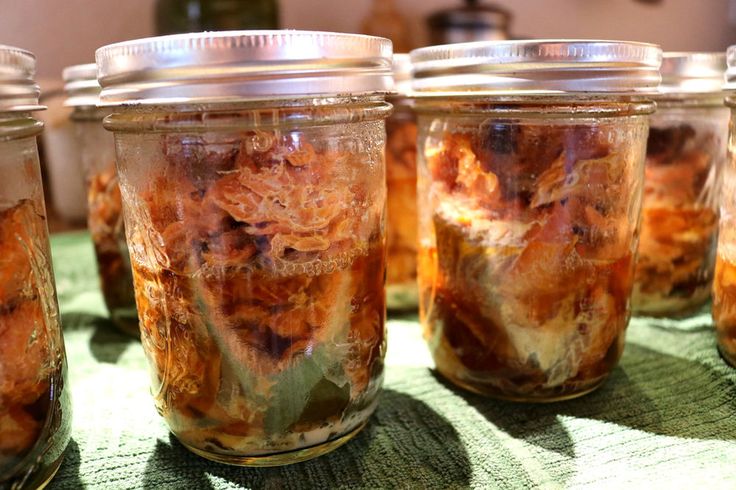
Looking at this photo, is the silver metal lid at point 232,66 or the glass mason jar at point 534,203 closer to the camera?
the silver metal lid at point 232,66

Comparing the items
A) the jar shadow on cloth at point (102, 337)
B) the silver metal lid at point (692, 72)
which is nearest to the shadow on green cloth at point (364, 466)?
the jar shadow on cloth at point (102, 337)

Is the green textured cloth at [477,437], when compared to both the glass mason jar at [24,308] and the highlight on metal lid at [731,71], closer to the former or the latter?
the glass mason jar at [24,308]

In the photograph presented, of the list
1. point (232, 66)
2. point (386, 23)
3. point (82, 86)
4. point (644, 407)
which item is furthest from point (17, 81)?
point (386, 23)

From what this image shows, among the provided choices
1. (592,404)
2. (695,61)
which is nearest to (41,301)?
(592,404)

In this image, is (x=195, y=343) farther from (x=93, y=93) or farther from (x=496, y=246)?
(x=93, y=93)

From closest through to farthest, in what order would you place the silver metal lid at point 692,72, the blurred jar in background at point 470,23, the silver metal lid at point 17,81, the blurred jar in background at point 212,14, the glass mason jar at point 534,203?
the silver metal lid at point 17,81
the glass mason jar at point 534,203
the silver metal lid at point 692,72
the blurred jar in background at point 212,14
the blurred jar in background at point 470,23

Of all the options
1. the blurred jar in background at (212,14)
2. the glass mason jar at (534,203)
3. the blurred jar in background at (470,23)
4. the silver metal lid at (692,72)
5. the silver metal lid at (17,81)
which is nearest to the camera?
the silver metal lid at (17,81)

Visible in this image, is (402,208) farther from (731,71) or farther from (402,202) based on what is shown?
(731,71)
